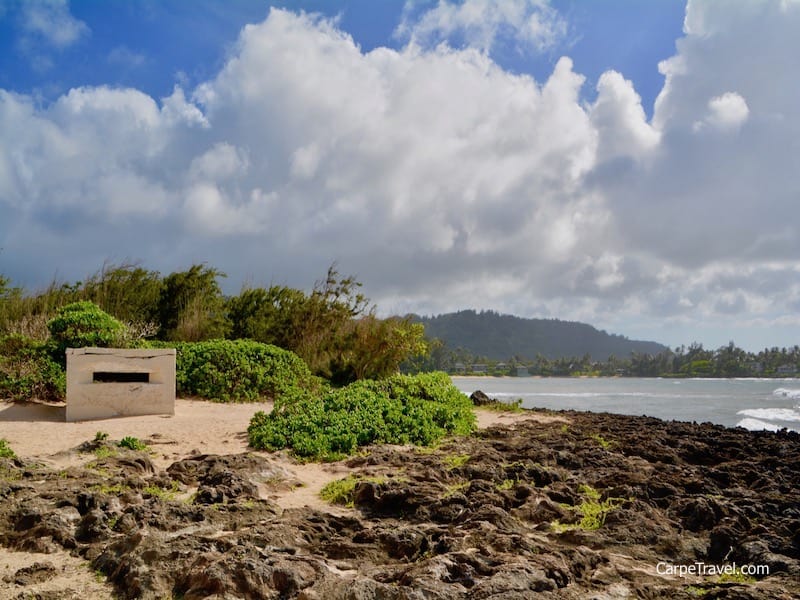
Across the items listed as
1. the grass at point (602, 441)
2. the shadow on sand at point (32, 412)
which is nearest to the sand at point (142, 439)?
the shadow on sand at point (32, 412)

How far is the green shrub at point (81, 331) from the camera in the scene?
42.3 ft

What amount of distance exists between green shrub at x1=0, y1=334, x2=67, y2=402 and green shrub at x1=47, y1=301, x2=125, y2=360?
0.32 m

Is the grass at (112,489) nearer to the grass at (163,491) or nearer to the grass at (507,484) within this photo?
the grass at (163,491)

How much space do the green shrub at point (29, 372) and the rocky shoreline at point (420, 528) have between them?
5001 millimetres

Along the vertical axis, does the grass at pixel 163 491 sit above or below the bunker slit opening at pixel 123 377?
below

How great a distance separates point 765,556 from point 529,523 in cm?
182

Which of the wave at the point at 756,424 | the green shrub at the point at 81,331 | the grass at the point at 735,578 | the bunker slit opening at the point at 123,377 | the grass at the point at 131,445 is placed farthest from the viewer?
the wave at the point at 756,424

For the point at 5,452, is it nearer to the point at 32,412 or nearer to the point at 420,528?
the point at 32,412

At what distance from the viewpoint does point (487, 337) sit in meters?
133

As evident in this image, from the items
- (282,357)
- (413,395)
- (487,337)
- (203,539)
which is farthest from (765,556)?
(487,337)

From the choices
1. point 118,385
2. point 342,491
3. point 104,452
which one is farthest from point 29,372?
point 342,491

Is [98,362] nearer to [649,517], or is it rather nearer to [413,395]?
[413,395]

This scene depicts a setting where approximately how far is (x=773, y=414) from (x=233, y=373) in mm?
20092

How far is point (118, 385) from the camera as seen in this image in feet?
38.3
